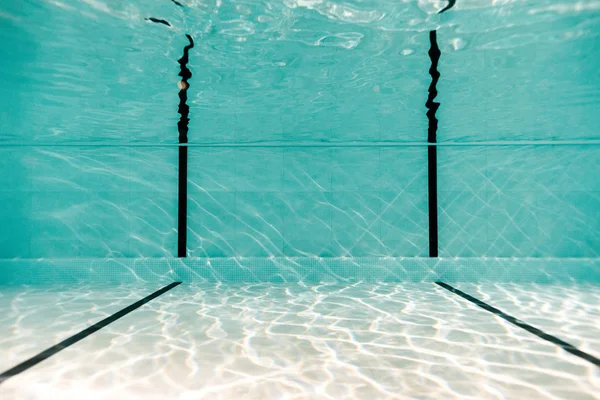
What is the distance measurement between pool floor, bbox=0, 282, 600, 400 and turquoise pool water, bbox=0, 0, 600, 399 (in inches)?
1.1

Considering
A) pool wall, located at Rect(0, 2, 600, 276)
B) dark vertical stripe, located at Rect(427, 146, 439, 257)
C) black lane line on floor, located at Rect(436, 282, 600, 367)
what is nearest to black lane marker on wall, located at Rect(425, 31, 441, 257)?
dark vertical stripe, located at Rect(427, 146, 439, 257)

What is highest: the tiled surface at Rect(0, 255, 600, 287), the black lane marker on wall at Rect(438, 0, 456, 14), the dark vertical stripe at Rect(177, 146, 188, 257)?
the black lane marker on wall at Rect(438, 0, 456, 14)

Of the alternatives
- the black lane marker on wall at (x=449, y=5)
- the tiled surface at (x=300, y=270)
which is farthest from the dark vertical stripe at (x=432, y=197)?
the black lane marker on wall at (x=449, y=5)

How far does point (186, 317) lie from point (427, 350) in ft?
9.06

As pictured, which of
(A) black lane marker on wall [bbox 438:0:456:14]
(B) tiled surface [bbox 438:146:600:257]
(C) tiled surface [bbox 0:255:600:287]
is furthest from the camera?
(B) tiled surface [bbox 438:146:600:257]

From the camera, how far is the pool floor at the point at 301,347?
249 cm

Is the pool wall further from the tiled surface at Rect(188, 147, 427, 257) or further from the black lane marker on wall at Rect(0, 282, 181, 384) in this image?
the black lane marker on wall at Rect(0, 282, 181, 384)

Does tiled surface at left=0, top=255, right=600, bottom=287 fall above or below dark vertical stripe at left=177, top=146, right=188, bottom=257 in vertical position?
below

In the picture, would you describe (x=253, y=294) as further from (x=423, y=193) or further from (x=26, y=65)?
(x=26, y=65)

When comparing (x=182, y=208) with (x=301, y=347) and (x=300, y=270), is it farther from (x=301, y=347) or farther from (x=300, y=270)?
(x=301, y=347)

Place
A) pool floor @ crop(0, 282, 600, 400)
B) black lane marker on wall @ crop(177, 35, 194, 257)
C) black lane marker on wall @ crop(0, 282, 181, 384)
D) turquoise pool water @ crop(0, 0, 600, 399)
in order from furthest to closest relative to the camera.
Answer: black lane marker on wall @ crop(177, 35, 194, 257)
turquoise pool water @ crop(0, 0, 600, 399)
black lane marker on wall @ crop(0, 282, 181, 384)
pool floor @ crop(0, 282, 600, 400)

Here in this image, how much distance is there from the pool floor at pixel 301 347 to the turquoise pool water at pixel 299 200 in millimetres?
28

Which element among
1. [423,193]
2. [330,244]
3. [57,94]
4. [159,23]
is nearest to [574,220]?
[423,193]

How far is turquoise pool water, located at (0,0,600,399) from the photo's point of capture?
3047 mm
